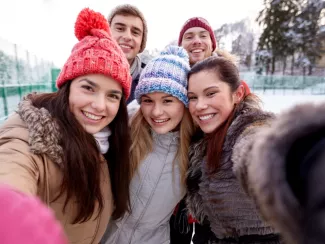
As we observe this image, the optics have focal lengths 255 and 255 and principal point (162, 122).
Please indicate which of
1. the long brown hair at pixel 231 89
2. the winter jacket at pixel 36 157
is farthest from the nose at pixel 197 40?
the winter jacket at pixel 36 157

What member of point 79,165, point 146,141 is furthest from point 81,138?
A: point 146,141

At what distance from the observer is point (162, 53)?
2.15 m

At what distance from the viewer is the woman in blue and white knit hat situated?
183 cm

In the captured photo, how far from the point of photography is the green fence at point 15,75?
5.65 m

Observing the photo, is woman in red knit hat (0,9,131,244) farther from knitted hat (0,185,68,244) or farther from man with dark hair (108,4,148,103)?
man with dark hair (108,4,148,103)

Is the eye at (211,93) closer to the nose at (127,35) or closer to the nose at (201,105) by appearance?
the nose at (201,105)

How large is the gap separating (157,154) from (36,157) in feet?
3.08

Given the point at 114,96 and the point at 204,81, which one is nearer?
the point at 114,96

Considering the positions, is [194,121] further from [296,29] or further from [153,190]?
[296,29]

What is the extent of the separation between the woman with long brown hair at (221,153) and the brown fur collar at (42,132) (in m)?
0.89

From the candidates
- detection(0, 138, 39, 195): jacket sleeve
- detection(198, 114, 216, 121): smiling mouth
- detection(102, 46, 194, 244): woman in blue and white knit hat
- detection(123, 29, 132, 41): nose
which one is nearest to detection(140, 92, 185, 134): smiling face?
detection(102, 46, 194, 244): woman in blue and white knit hat

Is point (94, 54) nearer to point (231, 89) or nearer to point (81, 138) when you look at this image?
point (81, 138)

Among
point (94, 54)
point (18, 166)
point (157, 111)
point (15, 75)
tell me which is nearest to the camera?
point (18, 166)

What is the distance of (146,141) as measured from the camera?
6.42 ft
